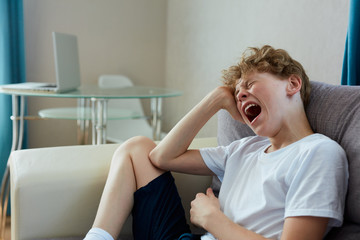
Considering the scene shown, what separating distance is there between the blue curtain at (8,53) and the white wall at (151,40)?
23 cm

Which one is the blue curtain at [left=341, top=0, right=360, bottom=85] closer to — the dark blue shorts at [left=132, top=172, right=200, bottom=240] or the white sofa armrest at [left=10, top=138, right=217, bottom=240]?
the dark blue shorts at [left=132, top=172, right=200, bottom=240]

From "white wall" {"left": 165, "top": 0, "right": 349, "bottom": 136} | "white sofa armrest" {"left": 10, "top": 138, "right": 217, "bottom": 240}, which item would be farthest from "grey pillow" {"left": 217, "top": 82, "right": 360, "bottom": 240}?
"white sofa armrest" {"left": 10, "top": 138, "right": 217, "bottom": 240}

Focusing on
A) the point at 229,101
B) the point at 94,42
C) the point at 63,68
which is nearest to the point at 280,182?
the point at 229,101

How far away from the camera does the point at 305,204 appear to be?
985 mm

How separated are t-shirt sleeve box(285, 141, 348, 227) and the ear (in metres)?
0.18

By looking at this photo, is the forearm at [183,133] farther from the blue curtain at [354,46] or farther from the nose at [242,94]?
the blue curtain at [354,46]

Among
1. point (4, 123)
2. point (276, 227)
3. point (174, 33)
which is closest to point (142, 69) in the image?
point (174, 33)

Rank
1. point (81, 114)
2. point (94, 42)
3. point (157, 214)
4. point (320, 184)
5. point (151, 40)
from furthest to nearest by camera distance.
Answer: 1. point (151, 40)
2. point (94, 42)
3. point (81, 114)
4. point (157, 214)
5. point (320, 184)

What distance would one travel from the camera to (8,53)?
9.75 feet

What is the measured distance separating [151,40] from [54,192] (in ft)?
7.90

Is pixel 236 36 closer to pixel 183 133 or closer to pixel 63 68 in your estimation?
pixel 63 68

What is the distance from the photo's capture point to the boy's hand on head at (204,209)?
119 centimetres

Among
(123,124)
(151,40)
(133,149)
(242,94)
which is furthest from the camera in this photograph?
(151,40)

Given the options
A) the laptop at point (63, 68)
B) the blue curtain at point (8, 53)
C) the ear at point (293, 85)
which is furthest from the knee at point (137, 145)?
the blue curtain at point (8, 53)
